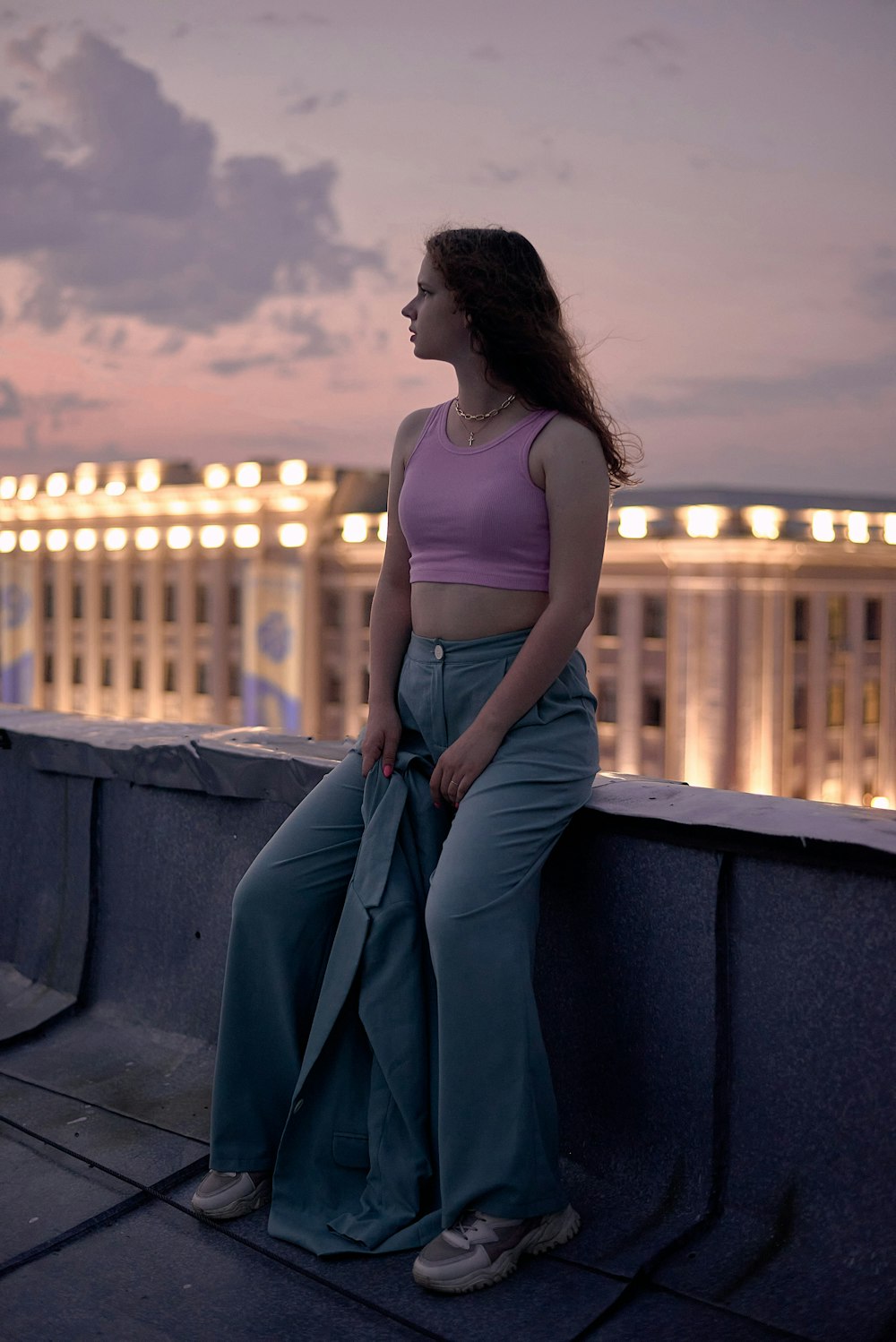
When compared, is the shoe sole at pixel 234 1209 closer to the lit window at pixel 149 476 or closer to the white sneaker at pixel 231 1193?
the white sneaker at pixel 231 1193

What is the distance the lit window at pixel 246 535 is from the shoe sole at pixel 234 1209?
3522 cm

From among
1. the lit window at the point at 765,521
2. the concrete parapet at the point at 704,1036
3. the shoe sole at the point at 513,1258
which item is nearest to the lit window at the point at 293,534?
the lit window at the point at 765,521

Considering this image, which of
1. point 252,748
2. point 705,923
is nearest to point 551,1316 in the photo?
point 705,923

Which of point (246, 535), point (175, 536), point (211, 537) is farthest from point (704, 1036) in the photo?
point (175, 536)

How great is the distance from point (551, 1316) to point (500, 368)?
3.83 feet

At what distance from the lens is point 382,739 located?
163 centimetres

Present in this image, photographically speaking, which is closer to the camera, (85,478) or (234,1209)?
(234,1209)

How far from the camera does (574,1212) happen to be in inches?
57.8

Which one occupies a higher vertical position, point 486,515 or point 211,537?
point 211,537

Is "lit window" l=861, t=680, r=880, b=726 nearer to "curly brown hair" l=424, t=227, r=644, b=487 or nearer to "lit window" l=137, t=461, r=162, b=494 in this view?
"lit window" l=137, t=461, r=162, b=494

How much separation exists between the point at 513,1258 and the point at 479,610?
79 cm

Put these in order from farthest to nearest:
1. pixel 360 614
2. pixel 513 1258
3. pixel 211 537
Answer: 1. pixel 211 537
2. pixel 360 614
3. pixel 513 1258

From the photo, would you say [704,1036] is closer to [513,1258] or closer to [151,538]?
[513,1258]

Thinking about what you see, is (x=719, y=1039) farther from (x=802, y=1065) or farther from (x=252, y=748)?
(x=252, y=748)
